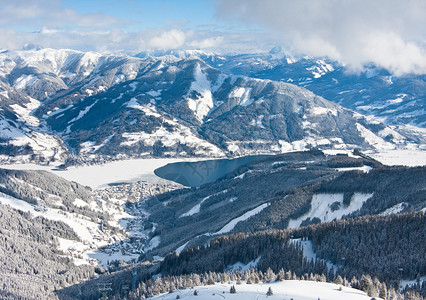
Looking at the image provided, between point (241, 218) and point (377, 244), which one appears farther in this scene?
point (241, 218)

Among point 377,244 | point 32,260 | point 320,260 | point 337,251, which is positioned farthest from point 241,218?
point 32,260

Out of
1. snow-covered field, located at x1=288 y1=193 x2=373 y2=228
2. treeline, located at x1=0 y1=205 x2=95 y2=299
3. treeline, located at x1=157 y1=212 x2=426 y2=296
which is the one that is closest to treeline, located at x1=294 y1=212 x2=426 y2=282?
treeline, located at x1=157 y1=212 x2=426 y2=296

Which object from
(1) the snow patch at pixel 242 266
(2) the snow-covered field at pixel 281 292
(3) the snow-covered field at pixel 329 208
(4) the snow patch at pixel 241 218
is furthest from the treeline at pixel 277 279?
(3) the snow-covered field at pixel 329 208

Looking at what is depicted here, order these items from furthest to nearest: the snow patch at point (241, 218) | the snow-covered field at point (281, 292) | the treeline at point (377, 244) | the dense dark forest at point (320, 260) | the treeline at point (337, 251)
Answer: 1. the snow patch at point (241, 218)
2. the treeline at point (337, 251)
3. the treeline at point (377, 244)
4. the dense dark forest at point (320, 260)
5. the snow-covered field at point (281, 292)

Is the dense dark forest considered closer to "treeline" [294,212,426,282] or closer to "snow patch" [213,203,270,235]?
"treeline" [294,212,426,282]

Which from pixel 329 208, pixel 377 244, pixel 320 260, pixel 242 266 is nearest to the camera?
pixel 377 244

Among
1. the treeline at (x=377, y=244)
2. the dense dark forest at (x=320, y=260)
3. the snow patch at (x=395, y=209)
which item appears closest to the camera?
the dense dark forest at (x=320, y=260)

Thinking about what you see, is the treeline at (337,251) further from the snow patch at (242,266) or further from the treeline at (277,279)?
the treeline at (277,279)

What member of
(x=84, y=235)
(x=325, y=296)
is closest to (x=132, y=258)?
(x=84, y=235)

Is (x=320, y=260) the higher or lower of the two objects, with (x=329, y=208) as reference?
higher

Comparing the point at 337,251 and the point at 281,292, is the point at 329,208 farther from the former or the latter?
the point at 281,292
